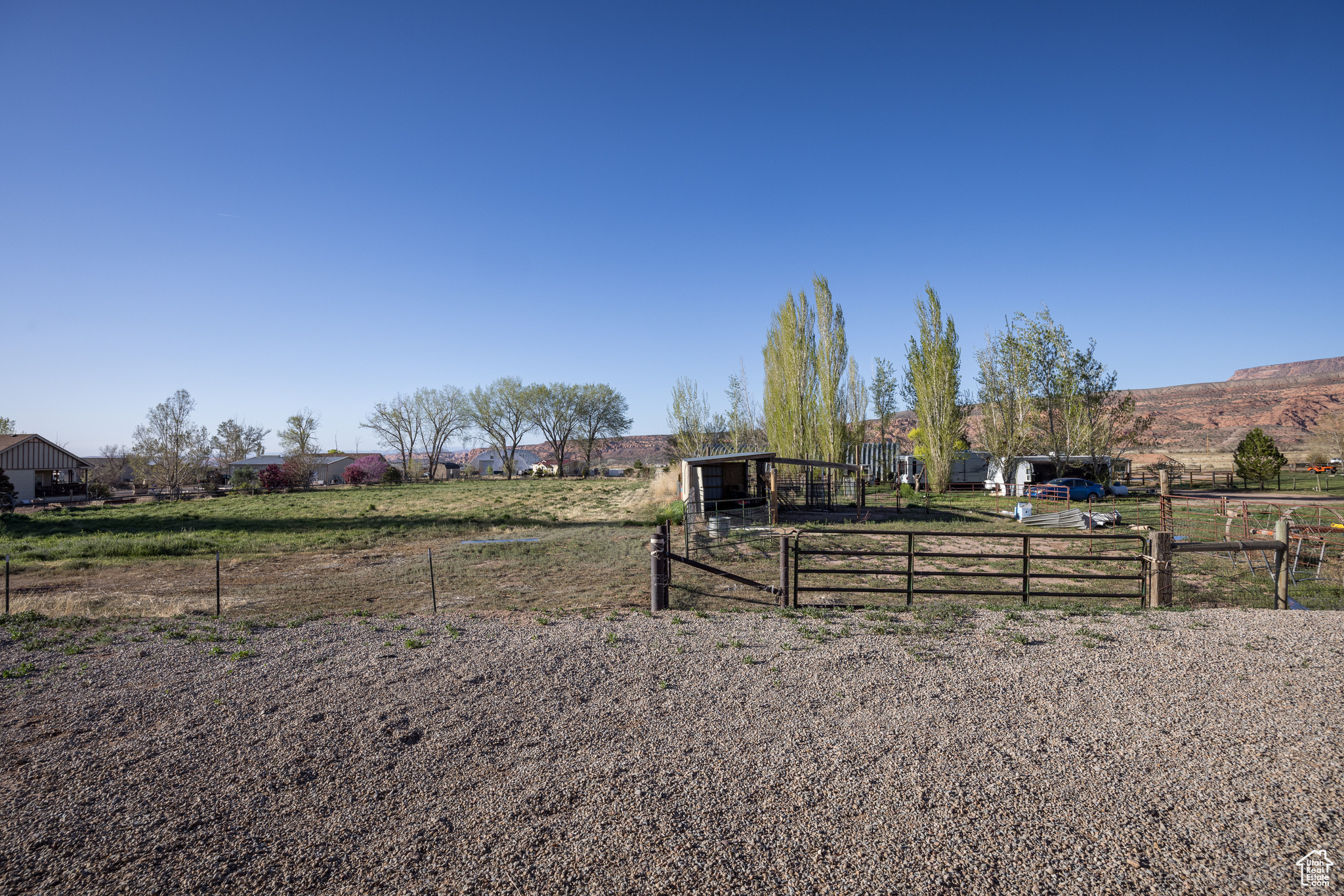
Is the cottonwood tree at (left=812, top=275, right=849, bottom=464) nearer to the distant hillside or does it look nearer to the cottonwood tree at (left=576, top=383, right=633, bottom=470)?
the cottonwood tree at (left=576, top=383, right=633, bottom=470)

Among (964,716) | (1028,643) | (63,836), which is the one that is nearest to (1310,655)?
(1028,643)

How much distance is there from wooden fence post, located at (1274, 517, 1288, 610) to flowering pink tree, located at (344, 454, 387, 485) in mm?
62262

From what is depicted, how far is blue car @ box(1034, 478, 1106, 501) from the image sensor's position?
29234 millimetres

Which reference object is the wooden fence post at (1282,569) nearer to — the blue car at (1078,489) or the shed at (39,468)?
the blue car at (1078,489)

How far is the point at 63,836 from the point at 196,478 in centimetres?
5690

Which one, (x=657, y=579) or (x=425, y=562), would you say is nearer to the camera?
(x=657, y=579)

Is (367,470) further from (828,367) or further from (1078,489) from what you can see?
(1078,489)

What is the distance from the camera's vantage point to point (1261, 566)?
1167cm

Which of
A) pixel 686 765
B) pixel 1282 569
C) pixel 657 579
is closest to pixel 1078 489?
pixel 1282 569

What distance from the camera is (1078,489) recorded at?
98.8 feet

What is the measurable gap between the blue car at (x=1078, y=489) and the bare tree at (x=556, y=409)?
170ft

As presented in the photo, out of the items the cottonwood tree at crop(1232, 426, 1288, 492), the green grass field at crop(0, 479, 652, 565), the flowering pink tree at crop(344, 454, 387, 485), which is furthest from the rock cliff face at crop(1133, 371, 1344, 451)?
the flowering pink tree at crop(344, 454, 387, 485)

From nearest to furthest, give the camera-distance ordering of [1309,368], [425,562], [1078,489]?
[425,562], [1078,489], [1309,368]

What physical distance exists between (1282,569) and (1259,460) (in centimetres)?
3410
